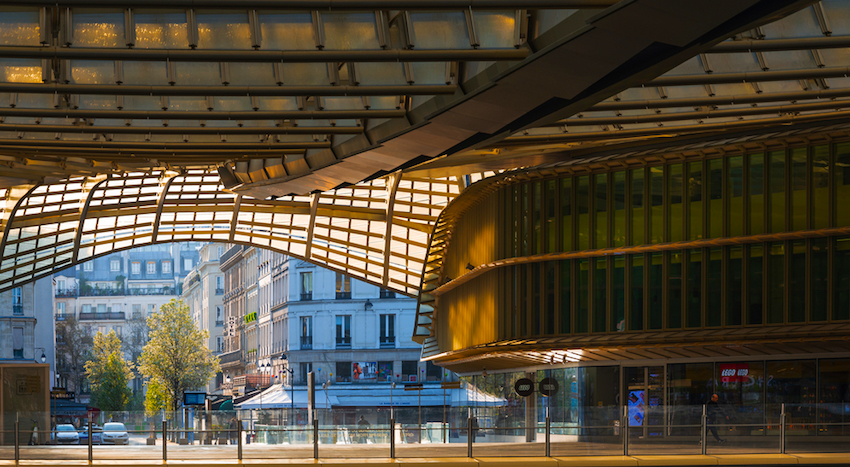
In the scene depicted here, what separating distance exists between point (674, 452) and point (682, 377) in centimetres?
897

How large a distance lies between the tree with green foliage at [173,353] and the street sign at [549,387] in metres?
59.3

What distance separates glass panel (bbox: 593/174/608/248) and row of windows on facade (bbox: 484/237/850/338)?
64 centimetres

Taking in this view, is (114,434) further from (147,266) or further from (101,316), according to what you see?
(147,266)

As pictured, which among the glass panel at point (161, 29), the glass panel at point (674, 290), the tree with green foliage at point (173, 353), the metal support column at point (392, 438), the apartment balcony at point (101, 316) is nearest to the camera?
the glass panel at point (161, 29)

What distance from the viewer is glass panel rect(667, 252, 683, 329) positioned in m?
31.7

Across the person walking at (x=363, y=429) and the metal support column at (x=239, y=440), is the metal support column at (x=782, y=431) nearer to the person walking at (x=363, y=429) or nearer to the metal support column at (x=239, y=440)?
the person walking at (x=363, y=429)

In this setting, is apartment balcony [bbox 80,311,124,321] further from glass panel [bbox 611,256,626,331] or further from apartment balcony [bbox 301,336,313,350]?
glass panel [bbox 611,256,626,331]

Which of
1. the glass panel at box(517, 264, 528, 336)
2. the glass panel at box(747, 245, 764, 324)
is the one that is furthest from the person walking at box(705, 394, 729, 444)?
the glass panel at box(517, 264, 528, 336)

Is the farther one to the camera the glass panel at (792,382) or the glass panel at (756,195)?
the glass panel at (756,195)

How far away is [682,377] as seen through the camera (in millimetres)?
32938

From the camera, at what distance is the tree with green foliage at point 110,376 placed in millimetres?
108000

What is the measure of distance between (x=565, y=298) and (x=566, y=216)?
111 inches

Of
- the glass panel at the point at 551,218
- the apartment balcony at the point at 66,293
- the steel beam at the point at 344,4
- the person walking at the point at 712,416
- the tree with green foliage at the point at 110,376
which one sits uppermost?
the steel beam at the point at 344,4

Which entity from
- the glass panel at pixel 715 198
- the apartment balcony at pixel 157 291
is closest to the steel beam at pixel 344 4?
the glass panel at pixel 715 198
